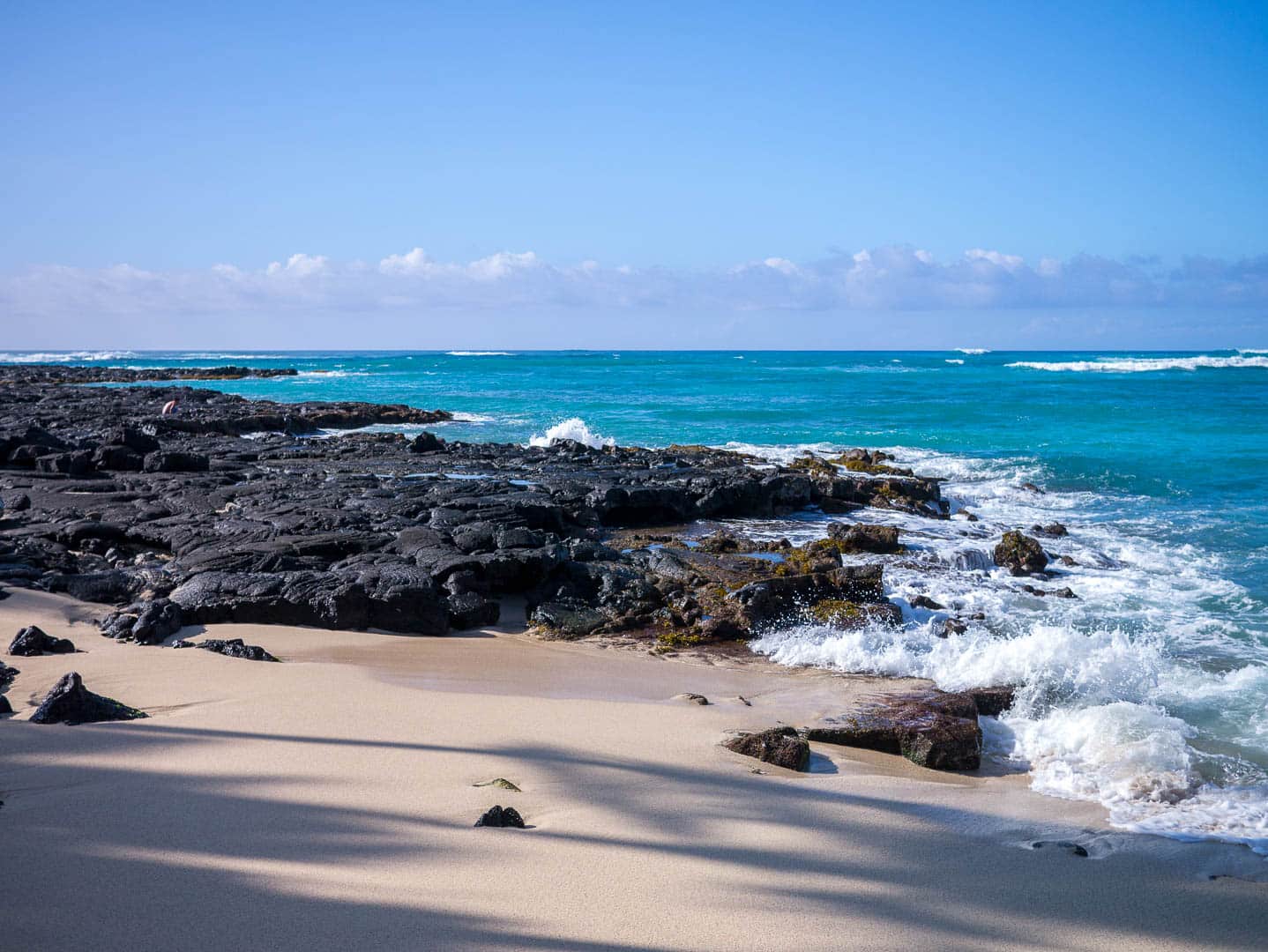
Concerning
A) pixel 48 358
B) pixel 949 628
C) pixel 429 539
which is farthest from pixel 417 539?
pixel 48 358

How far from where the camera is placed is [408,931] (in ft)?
11.2

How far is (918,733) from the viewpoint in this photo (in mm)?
6391

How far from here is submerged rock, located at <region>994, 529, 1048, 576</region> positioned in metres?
→ 12.8

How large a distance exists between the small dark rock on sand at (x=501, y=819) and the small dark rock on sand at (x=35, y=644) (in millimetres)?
4661

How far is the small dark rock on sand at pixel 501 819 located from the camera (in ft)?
14.5

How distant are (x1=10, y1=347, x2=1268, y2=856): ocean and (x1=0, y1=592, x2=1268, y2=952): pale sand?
3.08 feet

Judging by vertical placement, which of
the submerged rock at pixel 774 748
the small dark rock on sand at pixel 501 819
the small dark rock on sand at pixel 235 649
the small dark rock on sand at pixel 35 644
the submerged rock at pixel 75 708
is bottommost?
the submerged rock at pixel 774 748

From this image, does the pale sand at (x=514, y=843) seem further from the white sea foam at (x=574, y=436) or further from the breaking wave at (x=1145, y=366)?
the breaking wave at (x=1145, y=366)

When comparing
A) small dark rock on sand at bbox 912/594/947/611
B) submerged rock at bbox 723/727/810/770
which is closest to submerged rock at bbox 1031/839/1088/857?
submerged rock at bbox 723/727/810/770

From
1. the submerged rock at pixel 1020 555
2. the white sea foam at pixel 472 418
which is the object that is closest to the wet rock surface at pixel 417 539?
the submerged rock at pixel 1020 555

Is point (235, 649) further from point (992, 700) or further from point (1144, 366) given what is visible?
point (1144, 366)

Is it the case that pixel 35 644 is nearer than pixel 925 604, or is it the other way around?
pixel 35 644

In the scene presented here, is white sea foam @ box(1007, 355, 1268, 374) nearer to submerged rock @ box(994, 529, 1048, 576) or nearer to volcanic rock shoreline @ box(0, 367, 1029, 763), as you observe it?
volcanic rock shoreline @ box(0, 367, 1029, 763)

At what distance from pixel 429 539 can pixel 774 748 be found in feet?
21.8
